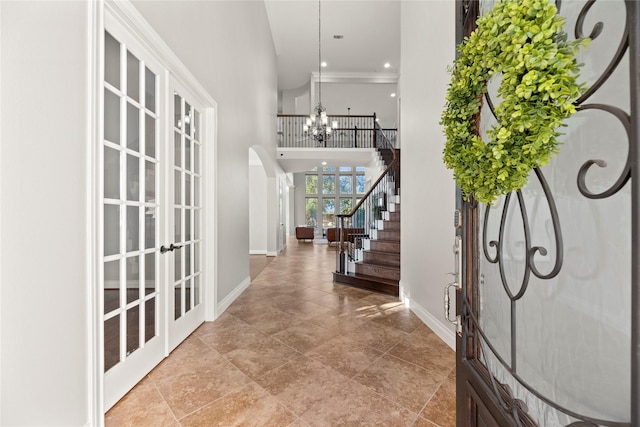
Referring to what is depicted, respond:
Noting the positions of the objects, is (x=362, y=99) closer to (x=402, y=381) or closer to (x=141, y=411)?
(x=402, y=381)

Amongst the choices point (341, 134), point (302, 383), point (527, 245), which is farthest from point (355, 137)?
point (527, 245)

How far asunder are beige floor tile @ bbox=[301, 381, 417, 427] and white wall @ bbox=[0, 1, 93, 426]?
4.00 feet

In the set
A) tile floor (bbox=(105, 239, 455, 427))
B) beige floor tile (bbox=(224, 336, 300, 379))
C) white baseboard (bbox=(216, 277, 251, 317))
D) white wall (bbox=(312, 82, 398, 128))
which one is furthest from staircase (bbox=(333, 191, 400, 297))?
white wall (bbox=(312, 82, 398, 128))

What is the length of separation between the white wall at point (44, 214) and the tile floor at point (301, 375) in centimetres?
56

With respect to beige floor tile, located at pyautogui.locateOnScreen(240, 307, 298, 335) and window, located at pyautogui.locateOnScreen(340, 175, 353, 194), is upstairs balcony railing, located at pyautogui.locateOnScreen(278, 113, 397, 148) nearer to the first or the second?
window, located at pyautogui.locateOnScreen(340, 175, 353, 194)

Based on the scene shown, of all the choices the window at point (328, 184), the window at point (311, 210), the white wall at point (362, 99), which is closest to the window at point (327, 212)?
the window at point (311, 210)

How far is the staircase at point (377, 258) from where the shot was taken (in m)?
4.45

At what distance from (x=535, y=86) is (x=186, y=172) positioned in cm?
279

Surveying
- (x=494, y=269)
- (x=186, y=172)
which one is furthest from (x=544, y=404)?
(x=186, y=172)

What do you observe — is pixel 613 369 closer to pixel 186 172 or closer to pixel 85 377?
pixel 85 377

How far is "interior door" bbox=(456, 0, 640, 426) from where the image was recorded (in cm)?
57

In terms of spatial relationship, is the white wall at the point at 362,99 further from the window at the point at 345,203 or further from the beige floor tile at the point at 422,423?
the beige floor tile at the point at 422,423

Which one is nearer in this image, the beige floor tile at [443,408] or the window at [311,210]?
the beige floor tile at [443,408]

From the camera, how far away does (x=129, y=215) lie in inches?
79.2
